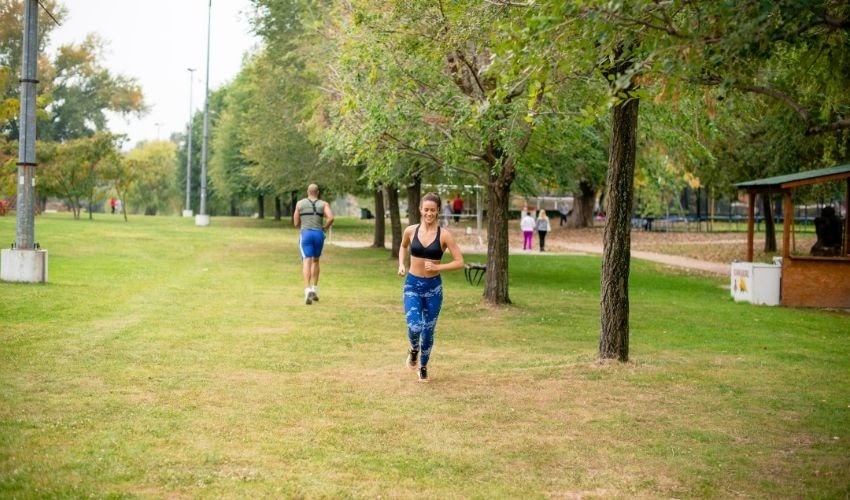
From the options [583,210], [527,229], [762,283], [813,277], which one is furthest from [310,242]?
[583,210]

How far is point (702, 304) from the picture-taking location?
20.0 m

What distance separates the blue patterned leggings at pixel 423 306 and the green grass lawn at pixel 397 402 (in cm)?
45

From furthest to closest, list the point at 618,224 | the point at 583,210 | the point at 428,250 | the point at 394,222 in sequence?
the point at 583,210
the point at 394,222
the point at 618,224
the point at 428,250

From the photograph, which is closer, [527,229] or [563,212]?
[527,229]

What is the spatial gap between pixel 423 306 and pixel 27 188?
10975 millimetres

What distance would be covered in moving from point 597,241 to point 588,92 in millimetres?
32342

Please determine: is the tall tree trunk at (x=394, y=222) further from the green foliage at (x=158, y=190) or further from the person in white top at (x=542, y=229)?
the green foliage at (x=158, y=190)

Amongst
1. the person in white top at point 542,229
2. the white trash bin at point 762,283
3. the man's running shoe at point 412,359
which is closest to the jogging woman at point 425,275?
the man's running shoe at point 412,359

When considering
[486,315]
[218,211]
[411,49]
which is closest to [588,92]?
[411,49]

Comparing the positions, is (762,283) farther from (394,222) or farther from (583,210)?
(583,210)

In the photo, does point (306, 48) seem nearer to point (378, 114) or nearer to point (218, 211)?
point (378, 114)

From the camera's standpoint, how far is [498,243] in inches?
706

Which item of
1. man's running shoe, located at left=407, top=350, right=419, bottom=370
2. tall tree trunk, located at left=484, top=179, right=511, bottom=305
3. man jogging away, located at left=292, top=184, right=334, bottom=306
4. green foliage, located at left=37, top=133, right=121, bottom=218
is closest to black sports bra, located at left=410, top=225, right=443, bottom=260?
man's running shoe, located at left=407, top=350, right=419, bottom=370

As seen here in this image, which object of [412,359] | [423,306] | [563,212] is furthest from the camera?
[563,212]
